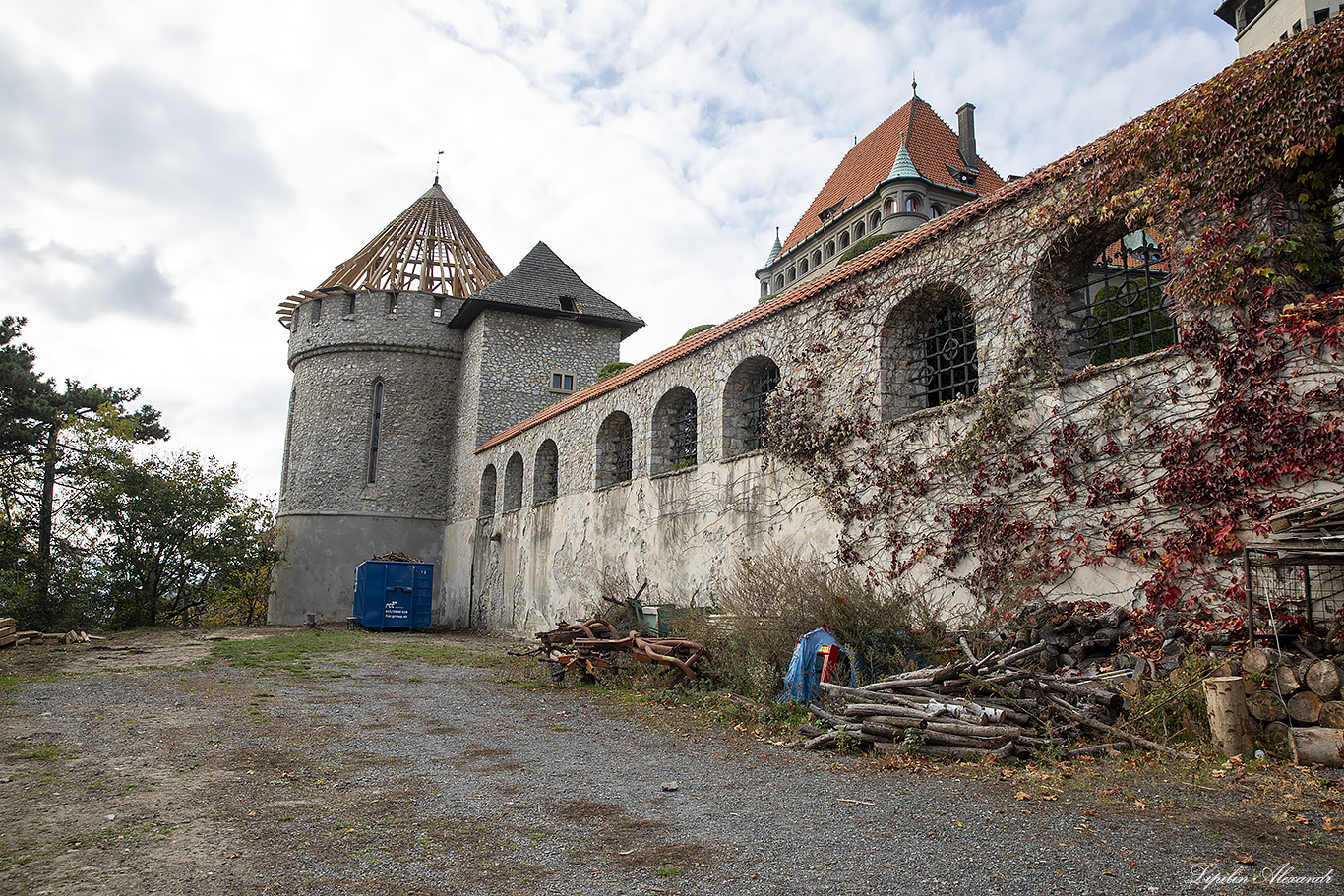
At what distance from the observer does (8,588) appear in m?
17.8

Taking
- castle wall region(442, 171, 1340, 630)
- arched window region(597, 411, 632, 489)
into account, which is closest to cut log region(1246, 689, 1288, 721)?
castle wall region(442, 171, 1340, 630)

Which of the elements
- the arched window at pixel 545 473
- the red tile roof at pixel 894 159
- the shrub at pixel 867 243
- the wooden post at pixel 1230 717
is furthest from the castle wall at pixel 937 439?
the red tile roof at pixel 894 159

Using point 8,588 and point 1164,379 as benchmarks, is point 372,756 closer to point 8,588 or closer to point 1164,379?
point 1164,379

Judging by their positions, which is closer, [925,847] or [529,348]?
[925,847]

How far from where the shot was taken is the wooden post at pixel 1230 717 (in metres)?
5.01

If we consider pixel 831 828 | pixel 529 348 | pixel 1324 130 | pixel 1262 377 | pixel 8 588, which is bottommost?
pixel 831 828

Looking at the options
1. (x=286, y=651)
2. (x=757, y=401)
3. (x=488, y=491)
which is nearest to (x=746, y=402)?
(x=757, y=401)

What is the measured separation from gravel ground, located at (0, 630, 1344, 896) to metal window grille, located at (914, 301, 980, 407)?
186 inches

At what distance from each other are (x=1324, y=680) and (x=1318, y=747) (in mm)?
397

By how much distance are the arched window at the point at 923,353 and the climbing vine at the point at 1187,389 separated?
947 mm

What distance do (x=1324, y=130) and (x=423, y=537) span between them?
78.1 feet

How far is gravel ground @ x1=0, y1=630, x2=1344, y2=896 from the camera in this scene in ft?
11.1

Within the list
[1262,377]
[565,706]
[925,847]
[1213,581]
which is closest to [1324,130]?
[1262,377]

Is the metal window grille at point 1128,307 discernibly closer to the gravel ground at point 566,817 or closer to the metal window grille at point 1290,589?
the metal window grille at point 1290,589
